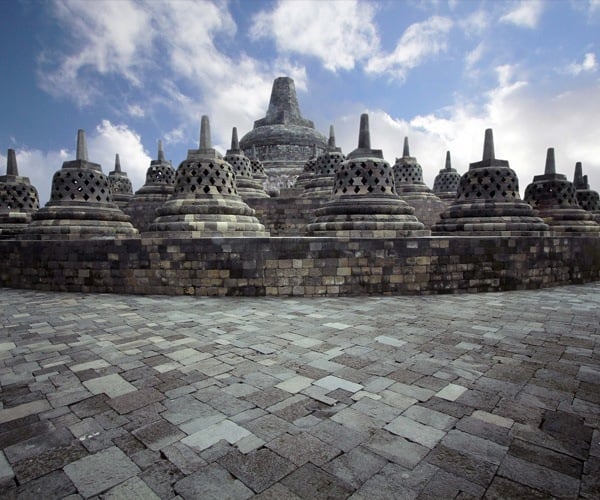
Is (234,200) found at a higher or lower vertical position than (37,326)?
higher

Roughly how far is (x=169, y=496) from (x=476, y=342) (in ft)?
12.1

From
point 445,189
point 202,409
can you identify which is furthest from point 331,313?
point 445,189

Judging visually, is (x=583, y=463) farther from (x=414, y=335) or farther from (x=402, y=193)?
(x=402, y=193)

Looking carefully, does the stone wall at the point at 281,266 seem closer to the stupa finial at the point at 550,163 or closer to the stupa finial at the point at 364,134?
the stupa finial at the point at 364,134

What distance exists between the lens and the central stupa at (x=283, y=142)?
23.6 metres

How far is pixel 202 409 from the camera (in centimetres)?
272

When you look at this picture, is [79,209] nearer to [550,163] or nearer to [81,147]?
[81,147]

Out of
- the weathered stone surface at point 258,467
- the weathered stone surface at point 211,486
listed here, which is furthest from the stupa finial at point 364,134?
the weathered stone surface at point 211,486

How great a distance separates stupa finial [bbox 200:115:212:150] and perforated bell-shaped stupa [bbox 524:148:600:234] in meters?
10.8

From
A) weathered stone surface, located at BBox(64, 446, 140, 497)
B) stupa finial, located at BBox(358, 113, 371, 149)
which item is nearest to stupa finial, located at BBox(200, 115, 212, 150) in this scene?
stupa finial, located at BBox(358, 113, 371, 149)

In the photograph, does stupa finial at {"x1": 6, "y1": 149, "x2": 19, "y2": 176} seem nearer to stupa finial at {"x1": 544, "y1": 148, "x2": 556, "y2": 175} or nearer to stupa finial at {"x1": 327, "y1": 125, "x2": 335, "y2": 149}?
stupa finial at {"x1": 327, "y1": 125, "x2": 335, "y2": 149}

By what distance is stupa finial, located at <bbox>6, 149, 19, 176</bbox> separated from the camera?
1252cm

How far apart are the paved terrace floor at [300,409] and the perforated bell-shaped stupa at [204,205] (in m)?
3.44

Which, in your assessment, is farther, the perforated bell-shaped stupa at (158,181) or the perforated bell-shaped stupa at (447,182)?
the perforated bell-shaped stupa at (447,182)
